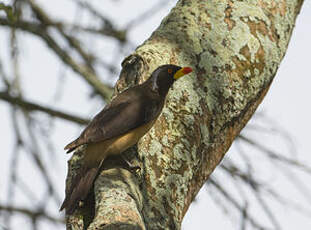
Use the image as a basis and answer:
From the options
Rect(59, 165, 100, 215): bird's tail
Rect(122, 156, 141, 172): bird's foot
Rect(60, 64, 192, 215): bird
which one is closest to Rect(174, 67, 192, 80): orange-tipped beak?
Rect(60, 64, 192, 215): bird

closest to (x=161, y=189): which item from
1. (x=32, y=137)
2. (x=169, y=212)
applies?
(x=169, y=212)

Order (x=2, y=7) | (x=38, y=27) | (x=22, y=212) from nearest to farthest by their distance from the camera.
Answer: (x=2, y=7)
(x=22, y=212)
(x=38, y=27)

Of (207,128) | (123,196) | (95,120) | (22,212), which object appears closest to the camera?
(123,196)

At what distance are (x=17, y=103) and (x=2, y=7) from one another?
1.94 meters

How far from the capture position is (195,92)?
3.20m

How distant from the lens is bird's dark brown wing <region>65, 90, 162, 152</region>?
3270 millimetres

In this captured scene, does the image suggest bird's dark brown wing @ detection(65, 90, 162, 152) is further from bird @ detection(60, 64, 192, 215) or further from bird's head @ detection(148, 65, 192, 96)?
bird's head @ detection(148, 65, 192, 96)

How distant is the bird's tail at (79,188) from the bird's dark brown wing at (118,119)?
294 mm

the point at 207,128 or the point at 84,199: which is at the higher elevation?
the point at 207,128

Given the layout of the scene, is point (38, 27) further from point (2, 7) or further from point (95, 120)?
point (2, 7)

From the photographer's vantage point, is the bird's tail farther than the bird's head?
No

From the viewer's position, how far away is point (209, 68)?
3.32 metres

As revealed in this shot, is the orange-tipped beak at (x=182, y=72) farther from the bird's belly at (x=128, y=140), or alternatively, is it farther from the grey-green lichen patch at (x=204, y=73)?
the bird's belly at (x=128, y=140)

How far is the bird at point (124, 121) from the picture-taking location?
10.4ft
